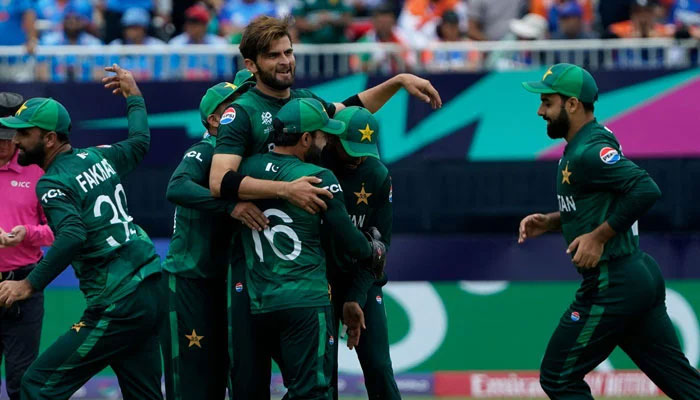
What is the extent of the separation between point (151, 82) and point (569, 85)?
599 cm

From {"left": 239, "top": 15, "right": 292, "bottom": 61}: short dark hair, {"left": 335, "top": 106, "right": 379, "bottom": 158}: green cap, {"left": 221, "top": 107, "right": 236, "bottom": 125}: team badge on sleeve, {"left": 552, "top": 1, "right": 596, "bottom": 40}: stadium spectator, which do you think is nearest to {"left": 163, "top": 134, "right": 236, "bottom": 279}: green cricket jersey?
{"left": 221, "top": 107, "right": 236, "bottom": 125}: team badge on sleeve

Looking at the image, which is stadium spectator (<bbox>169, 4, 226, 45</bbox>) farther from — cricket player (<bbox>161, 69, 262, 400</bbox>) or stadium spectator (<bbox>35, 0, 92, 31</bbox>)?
cricket player (<bbox>161, 69, 262, 400</bbox>)

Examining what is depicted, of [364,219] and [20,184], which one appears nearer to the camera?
[364,219]

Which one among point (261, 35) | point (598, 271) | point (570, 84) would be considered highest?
point (261, 35)

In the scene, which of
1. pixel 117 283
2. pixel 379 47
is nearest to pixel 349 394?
pixel 379 47

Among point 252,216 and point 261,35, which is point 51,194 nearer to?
point 252,216

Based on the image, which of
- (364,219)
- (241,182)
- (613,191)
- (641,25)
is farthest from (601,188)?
(641,25)

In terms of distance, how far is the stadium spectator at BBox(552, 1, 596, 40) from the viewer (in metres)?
14.2

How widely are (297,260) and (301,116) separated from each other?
31.4 inches

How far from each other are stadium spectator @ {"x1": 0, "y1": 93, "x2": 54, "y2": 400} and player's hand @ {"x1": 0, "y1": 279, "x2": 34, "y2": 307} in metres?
1.22

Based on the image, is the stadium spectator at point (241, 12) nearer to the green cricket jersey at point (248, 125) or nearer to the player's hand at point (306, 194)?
the green cricket jersey at point (248, 125)

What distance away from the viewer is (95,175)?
8.06 metres

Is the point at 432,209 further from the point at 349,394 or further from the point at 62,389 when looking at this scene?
the point at 62,389

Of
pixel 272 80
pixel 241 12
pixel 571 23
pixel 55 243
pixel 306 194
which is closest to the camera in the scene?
pixel 306 194
